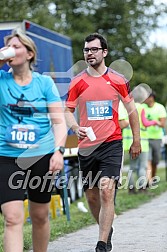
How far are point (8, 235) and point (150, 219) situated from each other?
18.2 ft

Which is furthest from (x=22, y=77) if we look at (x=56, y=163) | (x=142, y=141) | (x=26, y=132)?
(x=142, y=141)

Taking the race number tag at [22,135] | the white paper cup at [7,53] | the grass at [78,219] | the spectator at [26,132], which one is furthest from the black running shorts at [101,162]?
the white paper cup at [7,53]

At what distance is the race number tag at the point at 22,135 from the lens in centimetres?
586

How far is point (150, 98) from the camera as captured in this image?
16062 millimetres

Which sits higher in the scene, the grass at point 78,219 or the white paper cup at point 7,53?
the white paper cup at point 7,53

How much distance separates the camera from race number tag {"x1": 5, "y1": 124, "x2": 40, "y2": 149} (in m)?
5.86

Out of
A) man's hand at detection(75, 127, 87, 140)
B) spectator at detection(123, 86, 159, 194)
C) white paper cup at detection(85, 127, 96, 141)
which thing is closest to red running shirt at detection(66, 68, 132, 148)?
man's hand at detection(75, 127, 87, 140)

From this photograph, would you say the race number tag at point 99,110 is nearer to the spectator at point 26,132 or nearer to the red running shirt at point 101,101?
the red running shirt at point 101,101

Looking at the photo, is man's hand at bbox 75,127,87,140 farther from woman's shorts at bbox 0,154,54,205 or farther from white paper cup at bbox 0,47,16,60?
white paper cup at bbox 0,47,16,60

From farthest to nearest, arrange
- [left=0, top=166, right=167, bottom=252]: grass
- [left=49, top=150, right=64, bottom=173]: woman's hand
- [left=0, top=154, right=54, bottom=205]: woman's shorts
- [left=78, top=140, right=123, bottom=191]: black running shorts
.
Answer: [left=0, top=166, right=167, bottom=252]: grass, [left=78, top=140, right=123, bottom=191]: black running shorts, [left=0, top=154, right=54, bottom=205]: woman's shorts, [left=49, top=150, right=64, bottom=173]: woman's hand

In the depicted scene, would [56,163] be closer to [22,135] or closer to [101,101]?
[22,135]

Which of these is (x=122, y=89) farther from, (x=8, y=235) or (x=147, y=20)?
(x=147, y=20)

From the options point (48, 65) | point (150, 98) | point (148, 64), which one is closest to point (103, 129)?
point (48, 65)

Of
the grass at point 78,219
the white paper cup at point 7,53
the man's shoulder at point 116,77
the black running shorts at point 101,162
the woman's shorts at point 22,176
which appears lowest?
the grass at point 78,219
